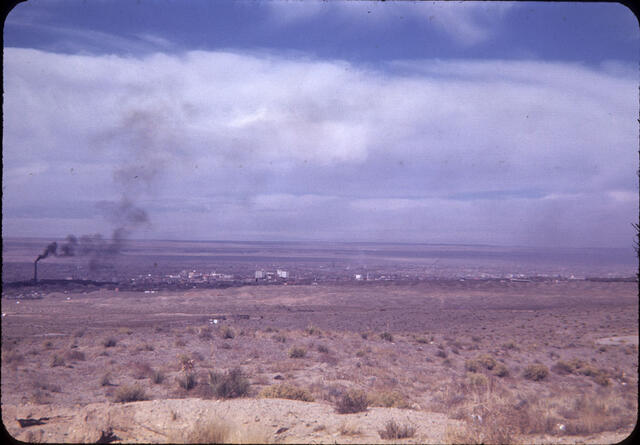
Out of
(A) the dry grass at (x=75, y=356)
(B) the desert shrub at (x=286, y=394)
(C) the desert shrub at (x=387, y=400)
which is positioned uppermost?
(B) the desert shrub at (x=286, y=394)

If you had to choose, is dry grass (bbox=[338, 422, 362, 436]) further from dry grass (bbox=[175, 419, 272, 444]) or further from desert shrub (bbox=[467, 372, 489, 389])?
desert shrub (bbox=[467, 372, 489, 389])

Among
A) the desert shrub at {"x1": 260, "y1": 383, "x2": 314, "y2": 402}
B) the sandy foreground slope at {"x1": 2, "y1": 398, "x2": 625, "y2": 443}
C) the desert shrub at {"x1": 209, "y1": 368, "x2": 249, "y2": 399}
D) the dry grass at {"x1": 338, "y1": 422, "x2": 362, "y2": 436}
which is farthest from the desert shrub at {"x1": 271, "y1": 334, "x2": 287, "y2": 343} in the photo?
the dry grass at {"x1": 338, "y1": 422, "x2": 362, "y2": 436}

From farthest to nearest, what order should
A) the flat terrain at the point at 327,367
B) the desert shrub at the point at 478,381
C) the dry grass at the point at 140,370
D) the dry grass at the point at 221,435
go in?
the dry grass at the point at 140,370, the desert shrub at the point at 478,381, the flat terrain at the point at 327,367, the dry grass at the point at 221,435

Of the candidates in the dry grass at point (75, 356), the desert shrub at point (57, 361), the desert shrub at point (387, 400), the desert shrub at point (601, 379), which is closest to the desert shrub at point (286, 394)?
the desert shrub at point (387, 400)

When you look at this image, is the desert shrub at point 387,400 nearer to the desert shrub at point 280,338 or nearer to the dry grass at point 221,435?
the dry grass at point 221,435

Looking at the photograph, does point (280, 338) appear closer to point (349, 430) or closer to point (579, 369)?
point (579, 369)

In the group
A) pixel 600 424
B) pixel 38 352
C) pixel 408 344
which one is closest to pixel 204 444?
pixel 600 424

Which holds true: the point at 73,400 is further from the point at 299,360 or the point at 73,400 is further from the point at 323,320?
the point at 323,320
